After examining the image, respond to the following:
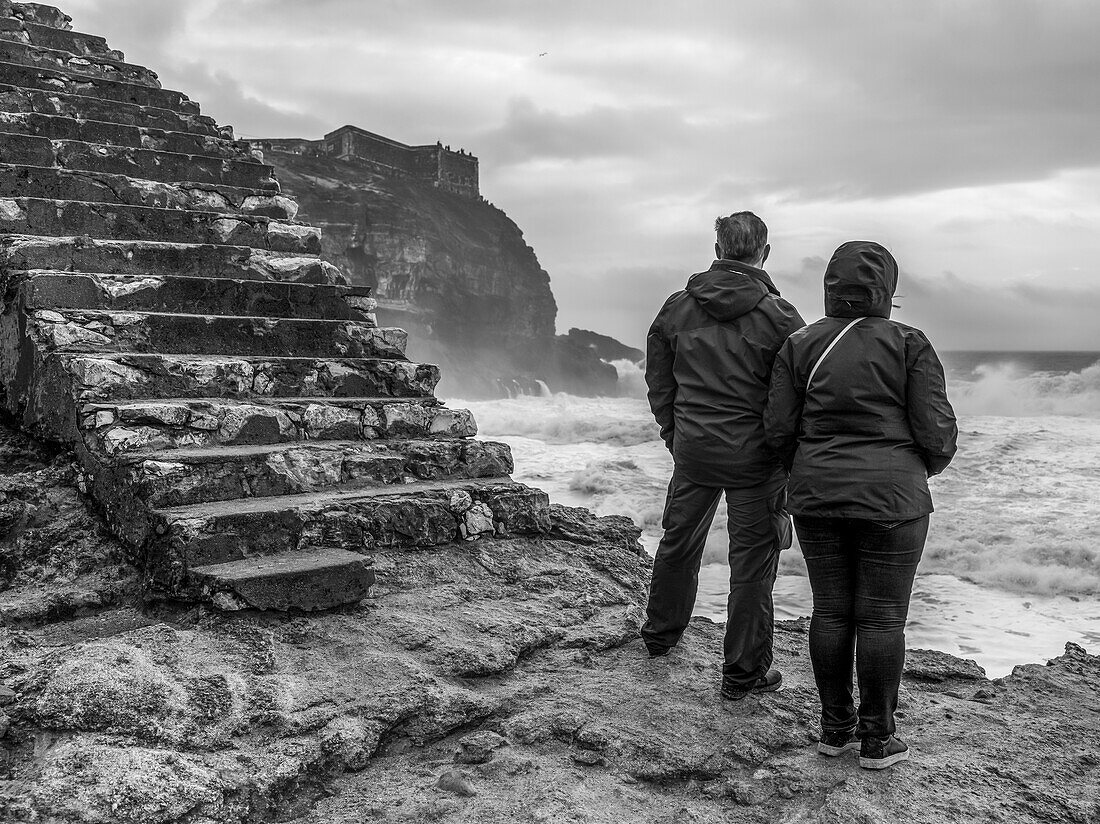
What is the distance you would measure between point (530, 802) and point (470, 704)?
56 cm

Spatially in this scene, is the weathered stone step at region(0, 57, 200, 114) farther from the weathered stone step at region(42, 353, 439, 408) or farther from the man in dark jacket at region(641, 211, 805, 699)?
the man in dark jacket at region(641, 211, 805, 699)

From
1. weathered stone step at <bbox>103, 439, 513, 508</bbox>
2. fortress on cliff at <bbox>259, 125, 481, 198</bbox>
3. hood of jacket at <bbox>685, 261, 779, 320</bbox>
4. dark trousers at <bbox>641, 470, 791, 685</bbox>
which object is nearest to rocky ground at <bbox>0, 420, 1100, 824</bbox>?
dark trousers at <bbox>641, 470, 791, 685</bbox>

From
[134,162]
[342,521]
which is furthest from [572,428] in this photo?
[342,521]

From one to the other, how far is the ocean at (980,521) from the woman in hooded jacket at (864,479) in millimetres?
2686

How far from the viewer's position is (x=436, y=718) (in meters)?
2.92

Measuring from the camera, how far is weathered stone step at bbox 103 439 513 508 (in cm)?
370

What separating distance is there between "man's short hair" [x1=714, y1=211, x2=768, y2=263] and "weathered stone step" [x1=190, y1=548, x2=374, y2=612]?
73.1 inches

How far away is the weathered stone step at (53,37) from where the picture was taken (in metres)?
7.45

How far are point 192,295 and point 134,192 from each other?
133cm

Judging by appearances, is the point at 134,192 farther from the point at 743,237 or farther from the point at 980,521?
the point at 980,521

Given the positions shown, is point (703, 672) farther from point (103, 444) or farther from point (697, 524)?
point (103, 444)

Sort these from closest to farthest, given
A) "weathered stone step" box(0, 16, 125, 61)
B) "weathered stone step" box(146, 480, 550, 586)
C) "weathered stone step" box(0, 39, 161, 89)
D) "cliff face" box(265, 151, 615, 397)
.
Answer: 1. "weathered stone step" box(146, 480, 550, 586)
2. "weathered stone step" box(0, 39, 161, 89)
3. "weathered stone step" box(0, 16, 125, 61)
4. "cliff face" box(265, 151, 615, 397)

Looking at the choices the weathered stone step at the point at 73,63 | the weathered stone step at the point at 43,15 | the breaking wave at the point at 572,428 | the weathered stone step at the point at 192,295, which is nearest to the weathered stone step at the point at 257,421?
the weathered stone step at the point at 192,295

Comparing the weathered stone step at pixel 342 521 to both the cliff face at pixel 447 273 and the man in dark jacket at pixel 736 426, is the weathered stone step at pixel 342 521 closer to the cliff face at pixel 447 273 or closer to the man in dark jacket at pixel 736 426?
the man in dark jacket at pixel 736 426
